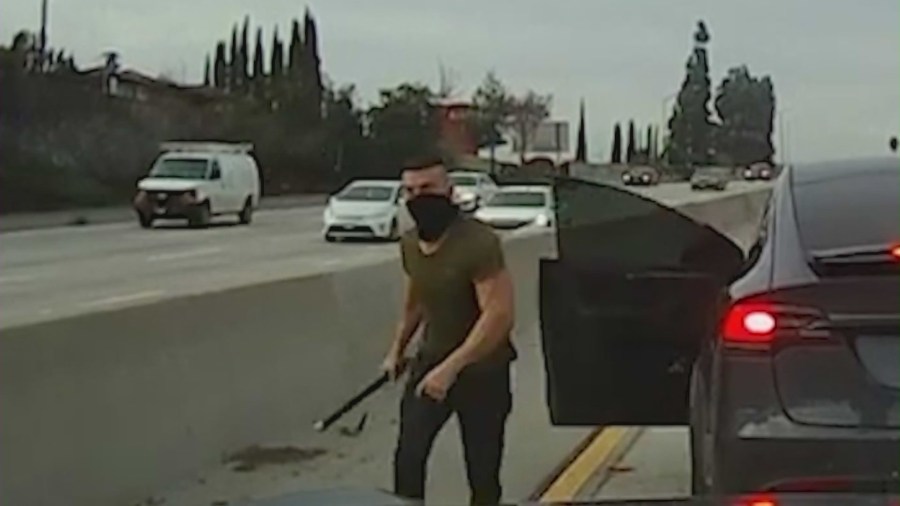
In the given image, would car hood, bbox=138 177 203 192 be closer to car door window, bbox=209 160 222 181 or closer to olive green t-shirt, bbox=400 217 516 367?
car door window, bbox=209 160 222 181

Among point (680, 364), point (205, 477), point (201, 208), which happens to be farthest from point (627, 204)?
point (201, 208)

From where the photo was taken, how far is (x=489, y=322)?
6.77 meters

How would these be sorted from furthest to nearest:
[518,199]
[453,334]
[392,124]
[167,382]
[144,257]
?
[392,124]
[518,199]
[144,257]
[167,382]
[453,334]

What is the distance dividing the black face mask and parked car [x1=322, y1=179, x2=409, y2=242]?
33390 mm

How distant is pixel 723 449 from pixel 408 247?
1.62 meters

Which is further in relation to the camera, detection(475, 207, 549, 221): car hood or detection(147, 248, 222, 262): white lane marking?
detection(475, 207, 549, 221): car hood

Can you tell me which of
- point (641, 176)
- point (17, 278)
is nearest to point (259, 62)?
point (641, 176)

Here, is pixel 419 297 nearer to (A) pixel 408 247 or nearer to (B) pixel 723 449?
(A) pixel 408 247

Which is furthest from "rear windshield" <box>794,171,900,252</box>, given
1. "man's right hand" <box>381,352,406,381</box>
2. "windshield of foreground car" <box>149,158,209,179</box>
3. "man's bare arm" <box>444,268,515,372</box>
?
"windshield of foreground car" <box>149,158,209,179</box>

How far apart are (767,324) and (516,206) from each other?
34.5 meters

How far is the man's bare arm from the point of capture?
6.77m

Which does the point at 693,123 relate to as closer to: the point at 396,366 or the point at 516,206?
the point at 516,206

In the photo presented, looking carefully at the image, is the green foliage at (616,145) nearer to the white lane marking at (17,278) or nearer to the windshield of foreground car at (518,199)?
the windshield of foreground car at (518,199)

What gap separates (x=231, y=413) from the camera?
9.85m
